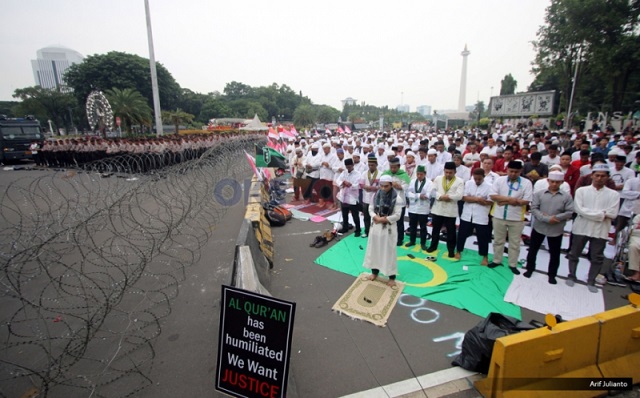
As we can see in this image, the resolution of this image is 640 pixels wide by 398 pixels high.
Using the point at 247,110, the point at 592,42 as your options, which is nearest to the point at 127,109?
the point at 592,42

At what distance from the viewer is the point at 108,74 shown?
5019 cm

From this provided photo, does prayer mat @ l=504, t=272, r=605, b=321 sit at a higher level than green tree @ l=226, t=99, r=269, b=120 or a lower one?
lower

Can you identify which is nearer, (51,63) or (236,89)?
(236,89)

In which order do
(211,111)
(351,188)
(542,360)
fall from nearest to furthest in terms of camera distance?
(542,360)
(351,188)
(211,111)

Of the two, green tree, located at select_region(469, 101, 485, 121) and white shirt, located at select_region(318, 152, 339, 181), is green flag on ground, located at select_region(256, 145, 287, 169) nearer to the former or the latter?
white shirt, located at select_region(318, 152, 339, 181)

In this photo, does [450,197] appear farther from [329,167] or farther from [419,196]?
[329,167]

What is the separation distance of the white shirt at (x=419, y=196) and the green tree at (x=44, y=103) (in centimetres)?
6564

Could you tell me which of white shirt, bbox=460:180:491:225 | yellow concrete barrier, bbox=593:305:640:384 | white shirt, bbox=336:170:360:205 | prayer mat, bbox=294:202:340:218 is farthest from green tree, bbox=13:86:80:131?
yellow concrete barrier, bbox=593:305:640:384

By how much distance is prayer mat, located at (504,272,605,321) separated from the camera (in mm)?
4637

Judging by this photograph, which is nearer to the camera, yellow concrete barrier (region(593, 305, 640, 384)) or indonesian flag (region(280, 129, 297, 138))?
yellow concrete barrier (region(593, 305, 640, 384))

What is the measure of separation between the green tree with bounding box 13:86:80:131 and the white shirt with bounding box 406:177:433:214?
65.6 metres

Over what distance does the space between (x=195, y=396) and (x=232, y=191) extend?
7893 mm

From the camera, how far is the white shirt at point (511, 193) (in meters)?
5.68

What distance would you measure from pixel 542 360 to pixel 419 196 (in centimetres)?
404
